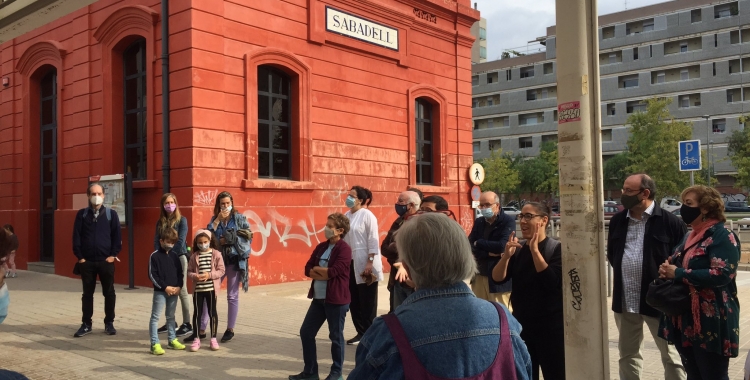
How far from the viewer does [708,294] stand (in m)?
3.95

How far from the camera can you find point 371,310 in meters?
7.02

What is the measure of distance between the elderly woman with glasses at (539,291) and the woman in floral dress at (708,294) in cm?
70

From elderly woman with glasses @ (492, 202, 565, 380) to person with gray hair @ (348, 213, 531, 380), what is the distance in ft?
6.63

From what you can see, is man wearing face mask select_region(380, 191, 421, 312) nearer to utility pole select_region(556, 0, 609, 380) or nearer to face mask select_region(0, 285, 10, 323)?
utility pole select_region(556, 0, 609, 380)

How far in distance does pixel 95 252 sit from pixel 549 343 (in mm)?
5967

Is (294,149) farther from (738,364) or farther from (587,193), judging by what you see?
(587,193)

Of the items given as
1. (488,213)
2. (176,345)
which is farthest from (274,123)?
(488,213)

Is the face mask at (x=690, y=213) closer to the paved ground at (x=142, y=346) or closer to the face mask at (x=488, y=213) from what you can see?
the face mask at (x=488, y=213)

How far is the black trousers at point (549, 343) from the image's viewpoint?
4211 mm

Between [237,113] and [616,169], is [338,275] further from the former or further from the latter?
[616,169]

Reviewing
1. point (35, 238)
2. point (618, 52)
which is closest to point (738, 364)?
point (35, 238)

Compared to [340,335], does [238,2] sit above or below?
above

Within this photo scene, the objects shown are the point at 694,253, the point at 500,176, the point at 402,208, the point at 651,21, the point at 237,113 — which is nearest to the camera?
the point at 694,253

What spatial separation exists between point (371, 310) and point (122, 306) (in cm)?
470
